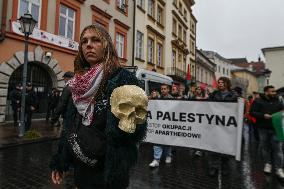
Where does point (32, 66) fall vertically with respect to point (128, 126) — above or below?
above

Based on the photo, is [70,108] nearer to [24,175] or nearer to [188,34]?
[24,175]

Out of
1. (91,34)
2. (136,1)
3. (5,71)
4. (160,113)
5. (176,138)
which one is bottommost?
(176,138)

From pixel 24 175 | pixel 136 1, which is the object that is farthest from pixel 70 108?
pixel 136 1

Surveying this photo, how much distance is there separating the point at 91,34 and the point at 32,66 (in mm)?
13481

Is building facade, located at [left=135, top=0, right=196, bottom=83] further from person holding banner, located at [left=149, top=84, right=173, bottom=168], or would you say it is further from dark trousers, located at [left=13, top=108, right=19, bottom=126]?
person holding banner, located at [left=149, top=84, right=173, bottom=168]

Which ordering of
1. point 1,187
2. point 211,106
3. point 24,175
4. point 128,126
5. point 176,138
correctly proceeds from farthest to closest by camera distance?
point 176,138
point 211,106
point 24,175
point 1,187
point 128,126

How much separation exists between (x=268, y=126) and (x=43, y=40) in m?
11.3

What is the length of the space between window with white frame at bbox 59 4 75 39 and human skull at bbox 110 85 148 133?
14.9m

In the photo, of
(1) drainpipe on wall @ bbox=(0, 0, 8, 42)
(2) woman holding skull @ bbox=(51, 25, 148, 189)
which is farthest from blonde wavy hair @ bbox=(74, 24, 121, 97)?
(1) drainpipe on wall @ bbox=(0, 0, 8, 42)

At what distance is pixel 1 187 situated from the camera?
4.64 metres

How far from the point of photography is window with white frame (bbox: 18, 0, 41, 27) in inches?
525

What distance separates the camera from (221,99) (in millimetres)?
6207

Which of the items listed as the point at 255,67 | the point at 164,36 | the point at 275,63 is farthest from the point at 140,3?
the point at 255,67

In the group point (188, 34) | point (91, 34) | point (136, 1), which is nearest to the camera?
point (91, 34)
